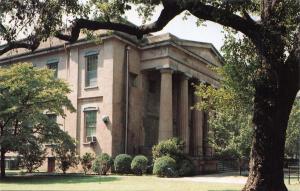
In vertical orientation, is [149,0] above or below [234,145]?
above

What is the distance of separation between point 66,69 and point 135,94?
601 centimetres

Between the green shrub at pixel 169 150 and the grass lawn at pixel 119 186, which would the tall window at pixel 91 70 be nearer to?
the green shrub at pixel 169 150

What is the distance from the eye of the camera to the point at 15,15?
44.2 feet

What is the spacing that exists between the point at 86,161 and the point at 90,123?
3161mm

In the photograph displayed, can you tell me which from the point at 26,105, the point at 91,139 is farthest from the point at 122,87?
the point at 26,105

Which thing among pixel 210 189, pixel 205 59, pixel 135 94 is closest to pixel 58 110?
pixel 135 94

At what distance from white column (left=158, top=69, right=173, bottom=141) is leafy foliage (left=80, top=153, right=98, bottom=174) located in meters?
5.29

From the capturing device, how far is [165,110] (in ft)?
110

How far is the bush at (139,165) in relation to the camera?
2969cm

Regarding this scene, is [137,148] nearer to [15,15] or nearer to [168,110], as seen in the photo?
[168,110]

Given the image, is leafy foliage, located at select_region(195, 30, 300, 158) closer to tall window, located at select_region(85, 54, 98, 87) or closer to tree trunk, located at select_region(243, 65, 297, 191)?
tree trunk, located at select_region(243, 65, 297, 191)

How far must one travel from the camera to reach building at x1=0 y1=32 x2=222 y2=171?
32.8 m

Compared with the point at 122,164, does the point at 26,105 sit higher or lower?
higher

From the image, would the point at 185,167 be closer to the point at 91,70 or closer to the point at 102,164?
the point at 102,164
